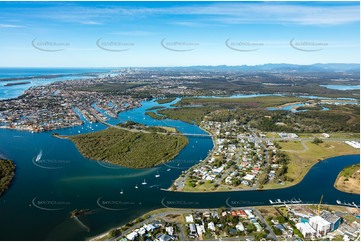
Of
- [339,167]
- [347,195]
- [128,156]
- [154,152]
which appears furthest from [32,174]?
[339,167]

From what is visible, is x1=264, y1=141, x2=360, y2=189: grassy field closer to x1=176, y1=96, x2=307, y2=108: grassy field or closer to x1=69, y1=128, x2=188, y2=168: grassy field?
x1=69, y1=128, x2=188, y2=168: grassy field

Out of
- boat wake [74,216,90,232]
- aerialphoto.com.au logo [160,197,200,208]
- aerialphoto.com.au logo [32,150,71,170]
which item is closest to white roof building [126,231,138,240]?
boat wake [74,216,90,232]

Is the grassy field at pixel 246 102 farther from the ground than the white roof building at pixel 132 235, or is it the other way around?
the grassy field at pixel 246 102

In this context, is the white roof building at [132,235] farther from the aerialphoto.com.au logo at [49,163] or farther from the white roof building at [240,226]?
the aerialphoto.com.au logo at [49,163]

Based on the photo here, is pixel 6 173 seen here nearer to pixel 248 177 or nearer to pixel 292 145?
pixel 248 177

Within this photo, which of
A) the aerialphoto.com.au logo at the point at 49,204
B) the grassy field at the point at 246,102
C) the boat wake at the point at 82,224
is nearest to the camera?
the boat wake at the point at 82,224

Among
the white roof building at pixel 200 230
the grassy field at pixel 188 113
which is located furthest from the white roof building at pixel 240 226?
the grassy field at pixel 188 113

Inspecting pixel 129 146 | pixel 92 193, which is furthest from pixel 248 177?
pixel 129 146
